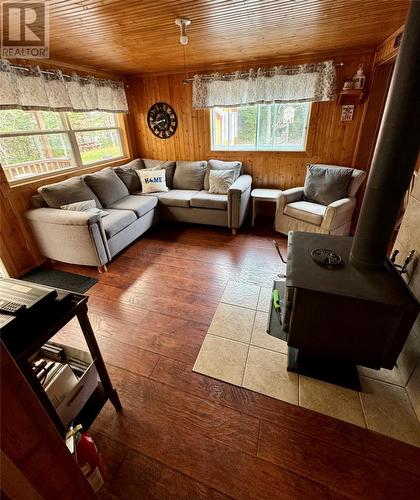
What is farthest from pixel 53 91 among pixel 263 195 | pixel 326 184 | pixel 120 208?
pixel 326 184

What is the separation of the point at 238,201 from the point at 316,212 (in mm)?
981

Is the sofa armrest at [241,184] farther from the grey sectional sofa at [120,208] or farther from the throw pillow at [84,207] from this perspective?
the throw pillow at [84,207]

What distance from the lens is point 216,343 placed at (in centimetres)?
177

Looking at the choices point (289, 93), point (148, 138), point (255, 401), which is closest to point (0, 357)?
point (255, 401)

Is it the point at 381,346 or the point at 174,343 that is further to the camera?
the point at 174,343

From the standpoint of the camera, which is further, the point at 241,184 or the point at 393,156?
the point at 241,184

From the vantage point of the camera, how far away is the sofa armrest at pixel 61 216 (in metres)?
2.44

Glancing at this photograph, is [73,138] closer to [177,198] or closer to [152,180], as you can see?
[152,180]

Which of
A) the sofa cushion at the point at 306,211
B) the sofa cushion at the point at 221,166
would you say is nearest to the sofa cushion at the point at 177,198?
the sofa cushion at the point at 221,166

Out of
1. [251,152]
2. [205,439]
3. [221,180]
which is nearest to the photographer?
[205,439]

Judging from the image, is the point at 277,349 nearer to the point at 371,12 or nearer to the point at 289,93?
the point at 371,12

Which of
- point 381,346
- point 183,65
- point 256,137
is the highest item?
point 183,65

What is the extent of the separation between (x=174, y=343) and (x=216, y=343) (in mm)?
314

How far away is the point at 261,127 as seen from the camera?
366 cm
